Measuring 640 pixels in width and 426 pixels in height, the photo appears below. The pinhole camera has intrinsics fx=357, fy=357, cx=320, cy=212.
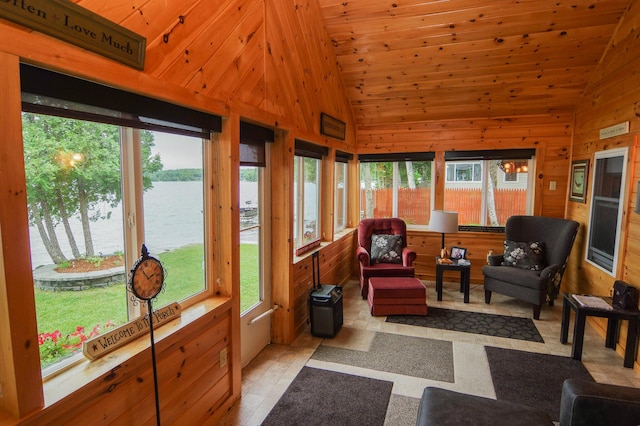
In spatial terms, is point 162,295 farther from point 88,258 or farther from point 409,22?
point 409,22

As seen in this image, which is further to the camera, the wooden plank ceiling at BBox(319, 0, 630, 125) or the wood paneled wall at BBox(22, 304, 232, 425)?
the wooden plank ceiling at BBox(319, 0, 630, 125)

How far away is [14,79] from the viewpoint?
3.93 feet

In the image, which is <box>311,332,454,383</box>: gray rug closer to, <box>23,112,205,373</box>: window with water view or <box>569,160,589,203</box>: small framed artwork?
<box>23,112,205,373</box>: window with water view

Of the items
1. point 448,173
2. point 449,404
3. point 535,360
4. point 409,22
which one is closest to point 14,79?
point 449,404

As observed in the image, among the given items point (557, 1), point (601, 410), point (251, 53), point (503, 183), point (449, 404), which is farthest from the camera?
point (503, 183)

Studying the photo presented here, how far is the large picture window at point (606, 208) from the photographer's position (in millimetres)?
3398

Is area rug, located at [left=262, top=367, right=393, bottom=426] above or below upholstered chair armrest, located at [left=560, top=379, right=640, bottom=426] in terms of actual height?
below

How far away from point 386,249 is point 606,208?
2429 mm

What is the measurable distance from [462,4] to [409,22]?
522 mm

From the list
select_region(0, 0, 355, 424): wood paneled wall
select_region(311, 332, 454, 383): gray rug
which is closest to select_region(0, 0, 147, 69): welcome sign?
select_region(0, 0, 355, 424): wood paneled wall

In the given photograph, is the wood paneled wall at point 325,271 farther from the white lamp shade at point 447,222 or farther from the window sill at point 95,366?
the window sill at point 95,366

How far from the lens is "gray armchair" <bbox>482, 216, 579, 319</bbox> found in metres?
4.00

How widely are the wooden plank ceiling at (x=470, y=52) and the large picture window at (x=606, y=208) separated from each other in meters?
1.10

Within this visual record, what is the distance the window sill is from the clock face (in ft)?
1.02
